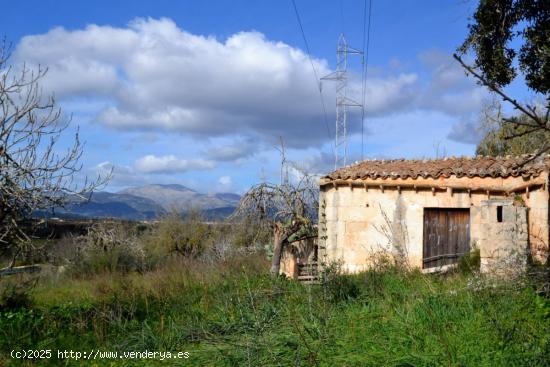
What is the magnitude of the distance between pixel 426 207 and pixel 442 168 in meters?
1.08

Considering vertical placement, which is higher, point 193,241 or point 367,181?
point 367,181

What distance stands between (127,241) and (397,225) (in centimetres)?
1247

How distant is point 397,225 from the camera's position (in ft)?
45.9

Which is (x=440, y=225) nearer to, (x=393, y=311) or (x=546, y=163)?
(x=546, y=163)

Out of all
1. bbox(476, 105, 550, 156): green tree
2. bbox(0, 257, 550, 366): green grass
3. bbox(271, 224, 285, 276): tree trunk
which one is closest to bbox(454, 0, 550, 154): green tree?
bbox(0, 257, 550, 366): green grass

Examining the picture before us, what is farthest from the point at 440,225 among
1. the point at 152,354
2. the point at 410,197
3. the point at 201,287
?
the point at 152,354

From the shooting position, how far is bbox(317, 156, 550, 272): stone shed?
12.1m

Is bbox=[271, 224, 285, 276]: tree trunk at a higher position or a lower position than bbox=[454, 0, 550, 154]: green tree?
lower

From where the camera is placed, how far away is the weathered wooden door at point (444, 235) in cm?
1343

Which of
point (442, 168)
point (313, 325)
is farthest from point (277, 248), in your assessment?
point (313, 325)

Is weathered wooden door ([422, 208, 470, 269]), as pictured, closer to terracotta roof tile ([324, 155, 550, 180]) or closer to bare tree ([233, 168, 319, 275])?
terracotta roof tile ([324, 155, 550, 180])

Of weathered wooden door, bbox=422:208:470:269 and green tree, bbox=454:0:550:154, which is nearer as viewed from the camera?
green tree, bbox=454:0:550:154

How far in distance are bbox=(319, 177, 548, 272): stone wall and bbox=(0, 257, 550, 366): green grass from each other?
4.32 m

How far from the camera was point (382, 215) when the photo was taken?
14188 millimetres
